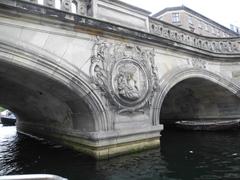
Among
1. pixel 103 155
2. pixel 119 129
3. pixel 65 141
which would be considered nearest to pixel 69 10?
pixel 119 129

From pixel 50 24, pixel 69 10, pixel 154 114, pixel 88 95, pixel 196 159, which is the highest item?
pixel 69 10

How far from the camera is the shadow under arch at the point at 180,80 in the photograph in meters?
7.29

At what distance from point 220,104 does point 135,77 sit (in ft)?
23.2

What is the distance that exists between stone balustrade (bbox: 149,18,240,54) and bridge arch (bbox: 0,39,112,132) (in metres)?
3.59

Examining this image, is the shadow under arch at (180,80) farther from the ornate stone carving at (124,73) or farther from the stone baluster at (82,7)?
the stone baluster at (82,7)

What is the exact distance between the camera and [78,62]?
18.9 feet

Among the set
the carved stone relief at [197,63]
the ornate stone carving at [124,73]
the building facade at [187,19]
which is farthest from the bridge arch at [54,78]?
the building facade at [187,19]

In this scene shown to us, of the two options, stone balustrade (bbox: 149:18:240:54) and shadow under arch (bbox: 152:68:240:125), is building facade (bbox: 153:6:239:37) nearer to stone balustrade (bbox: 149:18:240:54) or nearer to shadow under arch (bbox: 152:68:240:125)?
stone balustrade (bbox: 149:18:240:54)

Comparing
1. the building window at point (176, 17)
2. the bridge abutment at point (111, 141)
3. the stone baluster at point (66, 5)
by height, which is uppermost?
the building window at point (176, 17)

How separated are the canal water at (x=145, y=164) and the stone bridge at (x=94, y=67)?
1.46ft

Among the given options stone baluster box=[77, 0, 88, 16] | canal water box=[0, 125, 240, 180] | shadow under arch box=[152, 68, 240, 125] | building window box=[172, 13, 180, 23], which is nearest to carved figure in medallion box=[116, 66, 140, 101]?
shadow under arch box=[152, 68, 240, 125]

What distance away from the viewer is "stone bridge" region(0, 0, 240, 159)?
200 inches

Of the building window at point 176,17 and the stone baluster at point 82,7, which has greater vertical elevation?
the building window at point 176,17

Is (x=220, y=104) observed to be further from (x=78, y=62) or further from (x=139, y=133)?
(x=78, y=62)
